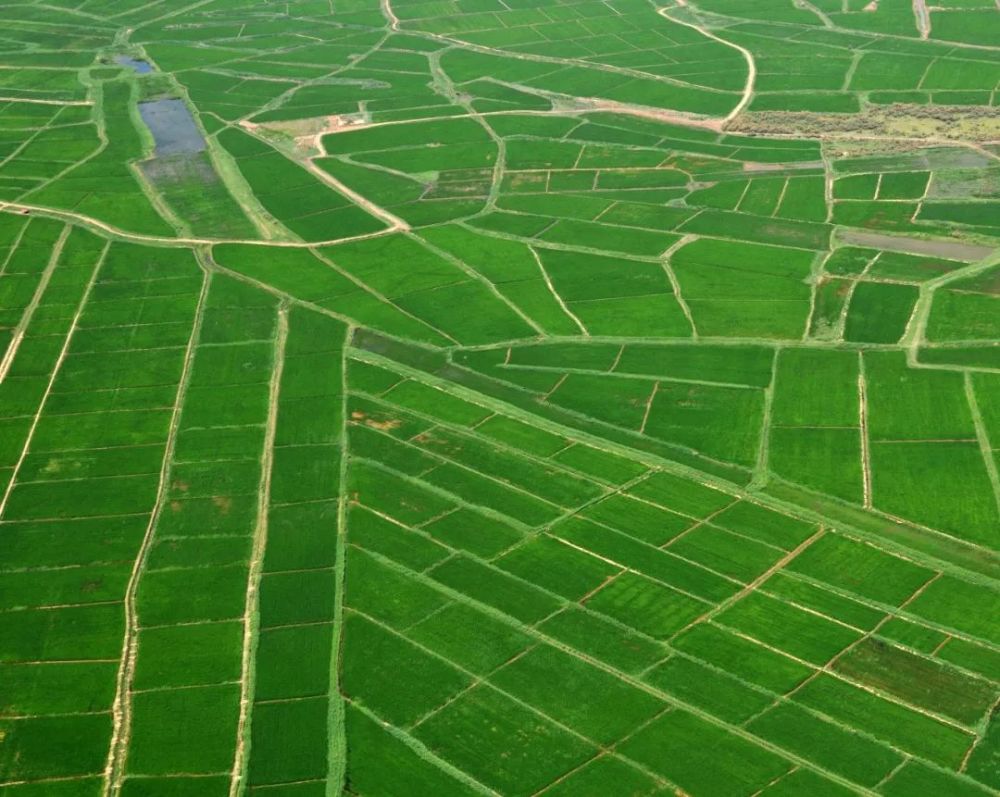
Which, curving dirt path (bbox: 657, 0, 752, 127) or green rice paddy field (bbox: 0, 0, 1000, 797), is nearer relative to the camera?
green rice paddy field (bbox: 0, 0, 1000, 797)

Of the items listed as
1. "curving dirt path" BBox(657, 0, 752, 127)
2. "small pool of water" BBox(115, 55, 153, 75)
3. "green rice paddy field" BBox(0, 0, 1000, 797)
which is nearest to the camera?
"green rice paddy field" BBox(0, 0, 1000, 797)

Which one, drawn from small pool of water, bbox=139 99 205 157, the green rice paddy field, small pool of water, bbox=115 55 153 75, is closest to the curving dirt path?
the green rice paddy field

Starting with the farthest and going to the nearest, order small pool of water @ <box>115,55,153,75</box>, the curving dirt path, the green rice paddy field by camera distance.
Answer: small pool of water @ <box>115,55,153,75</box>, the curving dirt path, the green rice paddy field

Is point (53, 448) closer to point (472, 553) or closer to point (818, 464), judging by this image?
point (472, 553)

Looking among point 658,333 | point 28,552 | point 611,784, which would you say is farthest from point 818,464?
point 28,552

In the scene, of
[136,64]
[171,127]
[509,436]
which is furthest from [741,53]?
[509,436]

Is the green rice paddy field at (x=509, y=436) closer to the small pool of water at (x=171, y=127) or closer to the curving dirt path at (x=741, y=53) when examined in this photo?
the small pool of water at (x=171, y=127)

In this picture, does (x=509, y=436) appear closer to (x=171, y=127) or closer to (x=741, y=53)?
(x=171, y=127)

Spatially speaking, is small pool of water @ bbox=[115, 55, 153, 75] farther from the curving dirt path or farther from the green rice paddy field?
the curving dirt path
